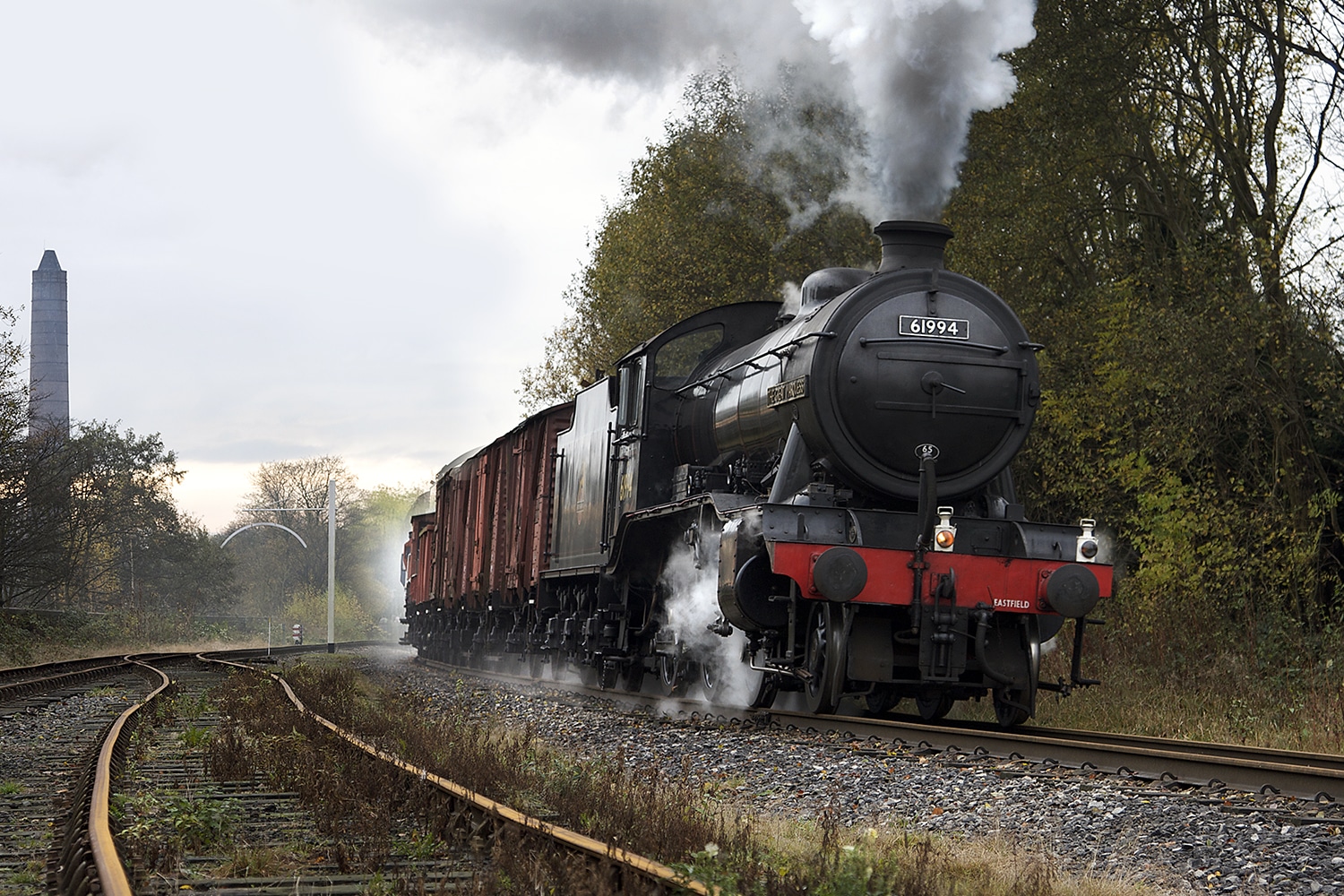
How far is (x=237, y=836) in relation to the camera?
4.97 meters

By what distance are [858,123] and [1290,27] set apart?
612 centimetres

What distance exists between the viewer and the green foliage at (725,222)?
70.8 feet

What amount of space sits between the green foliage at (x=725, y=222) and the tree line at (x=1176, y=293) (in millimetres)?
2021

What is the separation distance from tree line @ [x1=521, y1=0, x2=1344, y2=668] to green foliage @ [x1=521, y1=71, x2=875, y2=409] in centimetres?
202

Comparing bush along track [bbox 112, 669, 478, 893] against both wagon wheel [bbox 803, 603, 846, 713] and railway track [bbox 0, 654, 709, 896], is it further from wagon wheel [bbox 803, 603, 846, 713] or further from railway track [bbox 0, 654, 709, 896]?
wagon wheel [bbox 803, 603, 846, 713]

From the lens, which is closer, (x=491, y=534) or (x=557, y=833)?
(x=557, y=833)

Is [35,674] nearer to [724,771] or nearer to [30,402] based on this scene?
[30,402]

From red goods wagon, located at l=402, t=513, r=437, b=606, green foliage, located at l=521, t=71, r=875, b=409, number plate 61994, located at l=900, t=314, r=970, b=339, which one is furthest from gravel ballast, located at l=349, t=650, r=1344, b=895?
red goods wagon, located at l=402, t=513, r=437, b=606

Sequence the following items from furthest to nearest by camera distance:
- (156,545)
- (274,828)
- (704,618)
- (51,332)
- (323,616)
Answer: (51,332) < (323,616) < (156,545) < (704,618) < (274,828)

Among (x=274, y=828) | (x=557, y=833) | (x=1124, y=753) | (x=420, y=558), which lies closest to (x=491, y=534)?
(x=420, y=558)

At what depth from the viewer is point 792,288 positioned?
12.8 m

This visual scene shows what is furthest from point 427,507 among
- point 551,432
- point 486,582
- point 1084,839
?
point 1084,839

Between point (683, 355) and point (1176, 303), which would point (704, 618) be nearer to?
point (683, 355)

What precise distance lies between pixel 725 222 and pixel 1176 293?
29.7 ft
